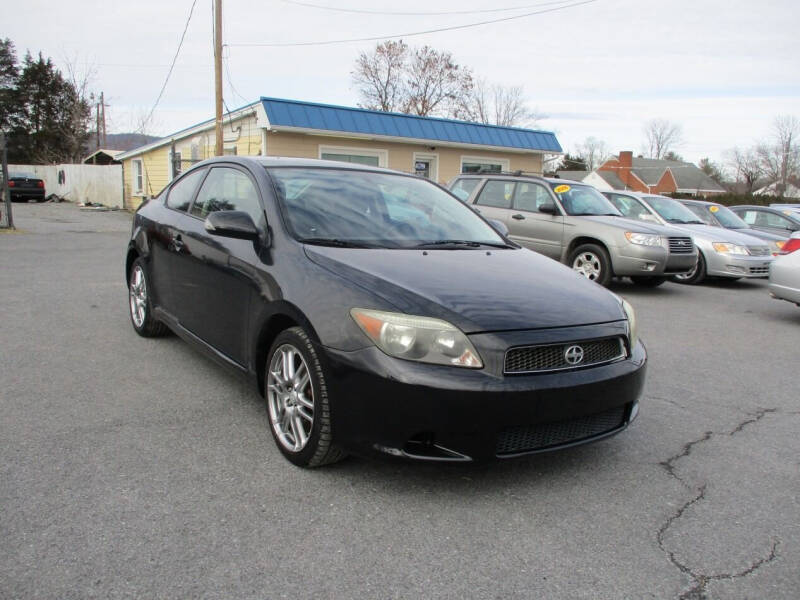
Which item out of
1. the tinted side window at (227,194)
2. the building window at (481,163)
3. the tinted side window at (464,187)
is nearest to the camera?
the tinted side window at (227,194)

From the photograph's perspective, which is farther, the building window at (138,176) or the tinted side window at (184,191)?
the building window at (138,176)

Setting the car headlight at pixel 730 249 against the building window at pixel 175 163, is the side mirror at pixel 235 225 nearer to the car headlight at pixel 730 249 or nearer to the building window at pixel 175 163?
the car headlight at pixel 730 249

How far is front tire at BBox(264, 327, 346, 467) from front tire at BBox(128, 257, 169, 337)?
A: 7.59ft

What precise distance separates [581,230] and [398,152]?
1039cm

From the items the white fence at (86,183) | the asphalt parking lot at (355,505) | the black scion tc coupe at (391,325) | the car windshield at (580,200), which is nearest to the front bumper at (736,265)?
the car windshield at (580,200)

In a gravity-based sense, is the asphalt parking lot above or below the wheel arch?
below

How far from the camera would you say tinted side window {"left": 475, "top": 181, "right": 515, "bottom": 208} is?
10.7m

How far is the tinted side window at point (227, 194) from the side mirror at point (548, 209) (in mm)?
6540

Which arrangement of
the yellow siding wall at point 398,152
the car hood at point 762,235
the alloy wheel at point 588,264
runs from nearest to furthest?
the alloy wheel at point 588,264
the car hood at point 762,235
the yellow siding wall at point 398,152

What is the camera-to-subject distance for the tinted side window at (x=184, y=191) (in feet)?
15.9

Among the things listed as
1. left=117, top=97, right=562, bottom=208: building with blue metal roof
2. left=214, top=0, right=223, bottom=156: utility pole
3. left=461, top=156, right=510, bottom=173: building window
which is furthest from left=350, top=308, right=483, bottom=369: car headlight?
left=461, top=156, right=510, bottom=173: building window

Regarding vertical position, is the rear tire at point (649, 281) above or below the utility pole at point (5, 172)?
below

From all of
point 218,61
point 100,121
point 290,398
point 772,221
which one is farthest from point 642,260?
point 100,121

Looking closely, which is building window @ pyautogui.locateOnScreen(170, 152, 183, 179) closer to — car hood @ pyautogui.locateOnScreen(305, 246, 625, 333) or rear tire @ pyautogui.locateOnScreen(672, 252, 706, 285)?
rear tire @ pyautogui.locateOnScreen(672, 252, 706, 285)
